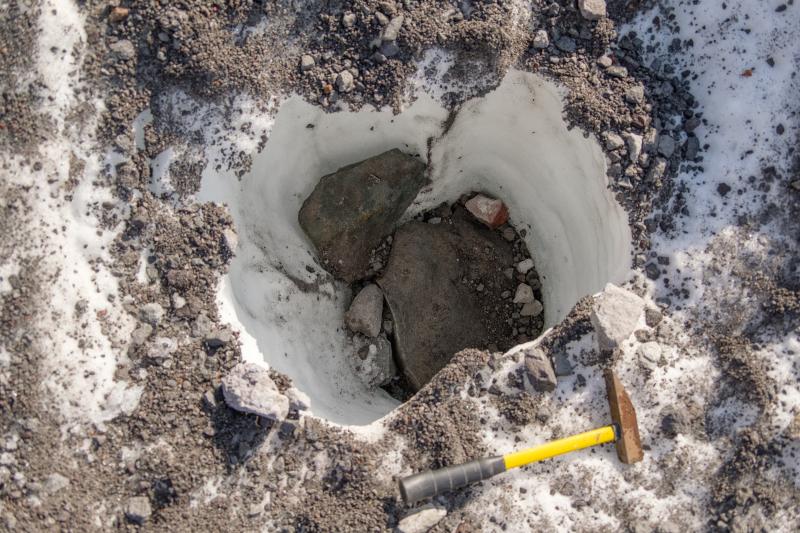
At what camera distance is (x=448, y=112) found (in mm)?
3283

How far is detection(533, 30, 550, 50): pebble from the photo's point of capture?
10.2ft

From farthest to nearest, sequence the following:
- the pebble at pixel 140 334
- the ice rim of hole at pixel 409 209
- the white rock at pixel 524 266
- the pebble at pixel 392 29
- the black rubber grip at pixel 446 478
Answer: the white rock at pixel 524 266 < the ice rim of hole at pixel 409 209 < the pebble at pixel 392 29 < the pebble at pixel 140 334 < the black rubber grip at pixel 446 478

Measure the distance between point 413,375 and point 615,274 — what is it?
1367 millimetres

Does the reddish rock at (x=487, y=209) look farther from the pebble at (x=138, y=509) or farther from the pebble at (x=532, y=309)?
the pebble at (x=138, y=509)

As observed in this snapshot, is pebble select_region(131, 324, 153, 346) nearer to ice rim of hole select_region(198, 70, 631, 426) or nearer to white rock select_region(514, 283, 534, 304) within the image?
ice rim of hole select_region(198, 70, 631, 426)

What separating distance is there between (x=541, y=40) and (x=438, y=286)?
160 cm

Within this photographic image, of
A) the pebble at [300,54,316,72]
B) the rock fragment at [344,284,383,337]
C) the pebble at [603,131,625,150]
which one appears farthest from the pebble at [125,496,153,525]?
the pebble at [603,131,625,150]

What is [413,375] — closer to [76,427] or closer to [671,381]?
[671,381]

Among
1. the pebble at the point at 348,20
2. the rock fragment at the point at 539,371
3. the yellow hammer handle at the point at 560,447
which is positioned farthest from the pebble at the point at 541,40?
the yellow hammer handle at the point at 560,447

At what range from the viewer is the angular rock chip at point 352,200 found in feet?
11.7

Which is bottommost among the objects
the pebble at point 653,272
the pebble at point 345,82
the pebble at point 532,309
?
the pebble at point 532,309

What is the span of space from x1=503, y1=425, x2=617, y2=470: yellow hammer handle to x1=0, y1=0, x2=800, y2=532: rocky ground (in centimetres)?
12

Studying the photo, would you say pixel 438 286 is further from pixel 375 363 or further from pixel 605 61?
pixel 605 61

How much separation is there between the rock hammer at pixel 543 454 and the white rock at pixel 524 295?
1.07m
